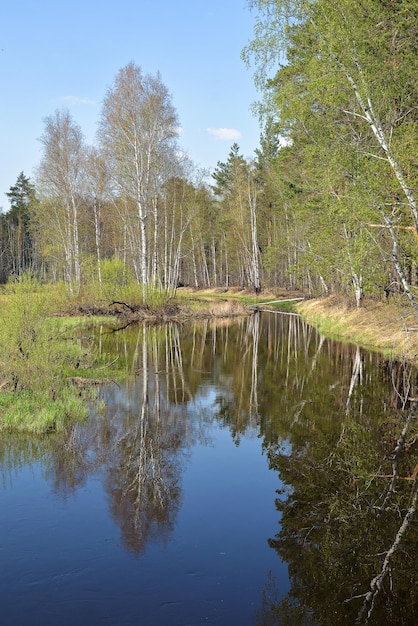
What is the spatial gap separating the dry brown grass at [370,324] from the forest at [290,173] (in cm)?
95

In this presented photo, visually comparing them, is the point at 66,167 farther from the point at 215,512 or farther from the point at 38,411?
the point at 215,512

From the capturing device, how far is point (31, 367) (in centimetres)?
1104

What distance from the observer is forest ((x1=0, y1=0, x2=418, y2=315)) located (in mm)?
11898

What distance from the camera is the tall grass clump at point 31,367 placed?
986 cm

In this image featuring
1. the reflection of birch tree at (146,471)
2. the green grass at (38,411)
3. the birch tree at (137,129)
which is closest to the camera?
the reflection of birch tree at (146,471)

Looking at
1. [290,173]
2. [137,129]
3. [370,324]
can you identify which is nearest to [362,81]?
[370,324]

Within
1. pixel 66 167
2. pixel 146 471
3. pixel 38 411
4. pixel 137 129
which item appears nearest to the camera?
pixel 146 471

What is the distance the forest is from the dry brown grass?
95cm

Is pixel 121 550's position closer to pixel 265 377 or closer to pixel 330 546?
pixel 330 546

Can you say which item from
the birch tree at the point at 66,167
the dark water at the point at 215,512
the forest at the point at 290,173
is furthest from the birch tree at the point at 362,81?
the birch tree at the point at 66,167

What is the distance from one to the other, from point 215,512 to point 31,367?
5.79 metres

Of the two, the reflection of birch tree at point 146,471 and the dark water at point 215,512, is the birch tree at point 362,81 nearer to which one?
the dark water at point 215,512

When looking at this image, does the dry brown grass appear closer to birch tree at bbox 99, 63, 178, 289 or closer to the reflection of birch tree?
the reflection of birch tree

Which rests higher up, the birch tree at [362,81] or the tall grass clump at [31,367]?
the birch tree at [362,81]
